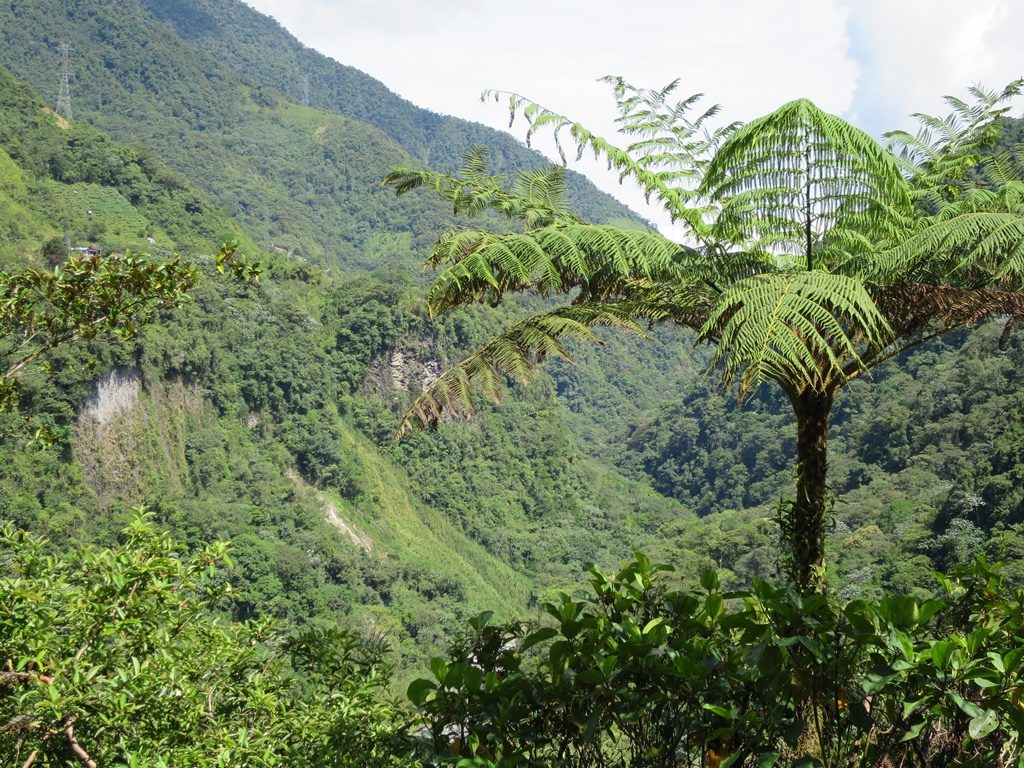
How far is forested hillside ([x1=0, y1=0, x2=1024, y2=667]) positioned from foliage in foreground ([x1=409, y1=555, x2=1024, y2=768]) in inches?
108

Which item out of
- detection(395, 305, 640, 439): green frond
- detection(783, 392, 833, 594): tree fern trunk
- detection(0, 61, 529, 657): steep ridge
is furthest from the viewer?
detection(0, 61, 529, 657): steep ridge

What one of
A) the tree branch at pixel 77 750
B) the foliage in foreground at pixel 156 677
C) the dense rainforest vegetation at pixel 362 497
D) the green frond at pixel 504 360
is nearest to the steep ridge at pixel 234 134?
the dense rainforest vegetation at pixel 362 497

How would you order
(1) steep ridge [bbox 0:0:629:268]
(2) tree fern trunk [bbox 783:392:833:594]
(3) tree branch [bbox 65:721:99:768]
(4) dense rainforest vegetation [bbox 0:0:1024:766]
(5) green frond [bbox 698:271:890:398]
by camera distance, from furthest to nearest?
(1) steep ridge [bbox 0:0:629:268] → (2) tree fern trunk [bbox 783:392:833:594] → (5) green frond [bbox 698:271:890:398] → (3) tree branch [bbox 65:721:99:768] → (4) dense rainforest vegetation [bbox 0:0:1024:766]

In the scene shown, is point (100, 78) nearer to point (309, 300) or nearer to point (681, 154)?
point (309, 300)

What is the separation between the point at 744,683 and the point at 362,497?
44.8 meters

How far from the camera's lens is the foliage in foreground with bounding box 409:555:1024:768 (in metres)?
1.62

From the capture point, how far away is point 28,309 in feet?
11.2

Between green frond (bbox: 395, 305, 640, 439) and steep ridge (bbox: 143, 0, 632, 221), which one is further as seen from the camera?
steep ridge (bbox: 143, 0, 632, 221)

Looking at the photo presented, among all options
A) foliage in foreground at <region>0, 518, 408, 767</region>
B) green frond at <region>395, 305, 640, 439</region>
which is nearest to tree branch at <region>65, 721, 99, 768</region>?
foliage in foreground at <region>0, 518, 408, 767</region>

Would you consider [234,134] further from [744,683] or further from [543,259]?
[744,683]

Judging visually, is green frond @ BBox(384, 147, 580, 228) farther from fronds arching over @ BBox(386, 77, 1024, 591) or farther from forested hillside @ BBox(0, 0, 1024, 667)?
forested hillside @ BBox(0, 0, 1024, 667)

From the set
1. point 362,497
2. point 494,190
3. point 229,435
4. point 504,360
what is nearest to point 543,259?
point 504,360

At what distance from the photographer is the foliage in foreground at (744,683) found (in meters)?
1.62

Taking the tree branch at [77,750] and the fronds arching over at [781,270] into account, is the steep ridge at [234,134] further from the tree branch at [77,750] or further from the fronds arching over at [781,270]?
the tree branch at [77,750]
